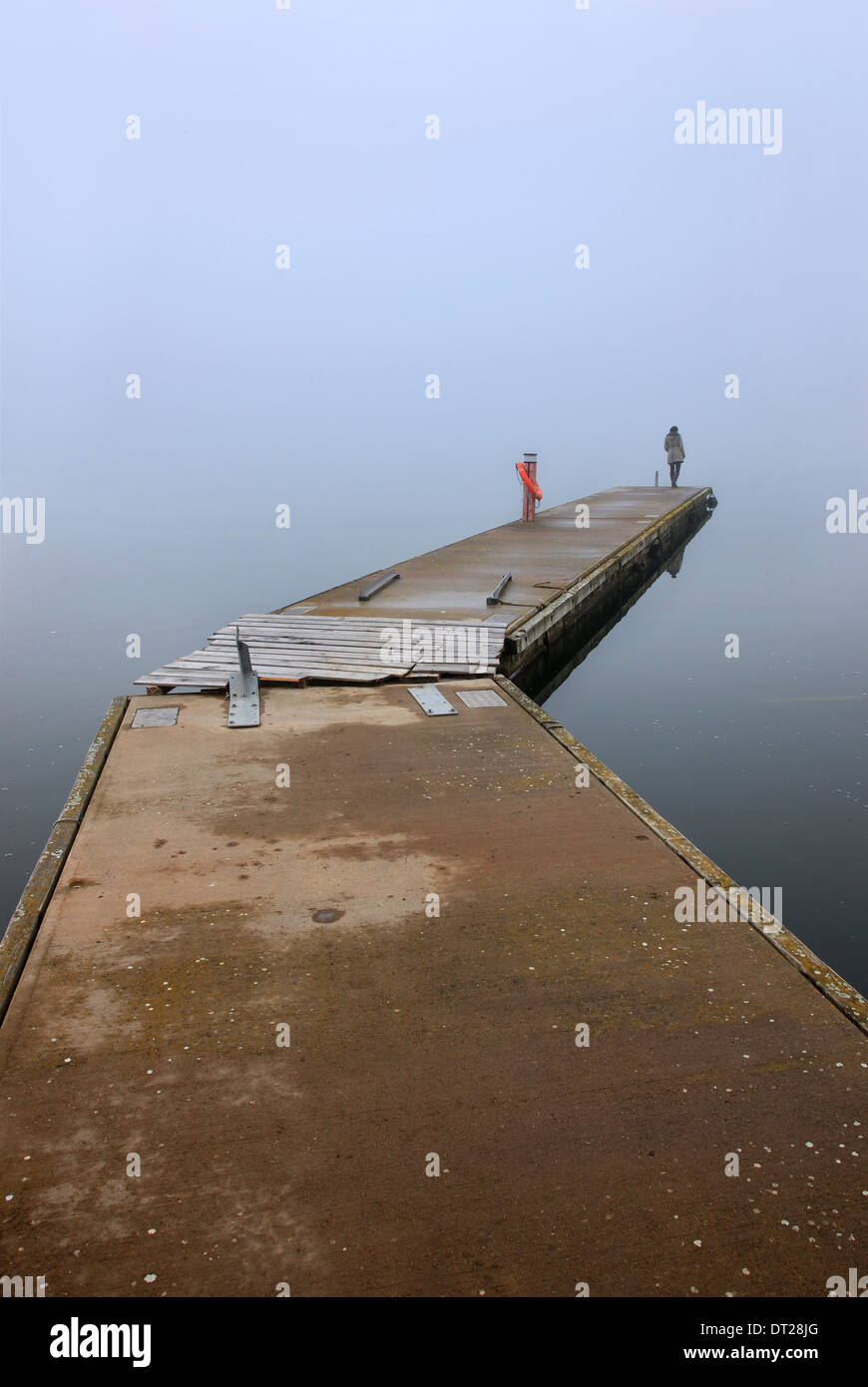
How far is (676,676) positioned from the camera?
1038 centimetres

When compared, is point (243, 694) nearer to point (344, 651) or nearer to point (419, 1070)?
point (344, 651)

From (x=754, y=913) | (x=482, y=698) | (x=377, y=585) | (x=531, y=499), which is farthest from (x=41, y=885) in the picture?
(x=531, y=499)

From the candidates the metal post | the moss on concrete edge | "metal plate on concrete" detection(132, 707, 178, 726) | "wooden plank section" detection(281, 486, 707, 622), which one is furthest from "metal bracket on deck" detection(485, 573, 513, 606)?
the metal post

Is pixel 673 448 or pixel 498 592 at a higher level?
pixel 673 448

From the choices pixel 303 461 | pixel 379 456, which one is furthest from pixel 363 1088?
pixel 379 456

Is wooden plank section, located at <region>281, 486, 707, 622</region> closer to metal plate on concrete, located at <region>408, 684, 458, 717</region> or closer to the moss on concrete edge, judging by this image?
metal plate on concrete, located at <region>408, 684, 458, 717</region>

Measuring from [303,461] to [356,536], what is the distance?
13.3 metres

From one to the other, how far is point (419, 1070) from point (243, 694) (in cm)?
422

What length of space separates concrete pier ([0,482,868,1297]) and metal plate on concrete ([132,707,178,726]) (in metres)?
1.66

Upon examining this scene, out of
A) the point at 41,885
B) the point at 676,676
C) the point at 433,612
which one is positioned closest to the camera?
the point at 41,885

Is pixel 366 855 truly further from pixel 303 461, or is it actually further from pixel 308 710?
pixel 303 461

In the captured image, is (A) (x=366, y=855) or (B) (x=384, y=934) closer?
(B) (x=384, y=934)

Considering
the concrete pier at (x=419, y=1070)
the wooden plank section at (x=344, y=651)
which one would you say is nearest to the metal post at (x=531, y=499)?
the wooden plank section at (x=344, y=651)
